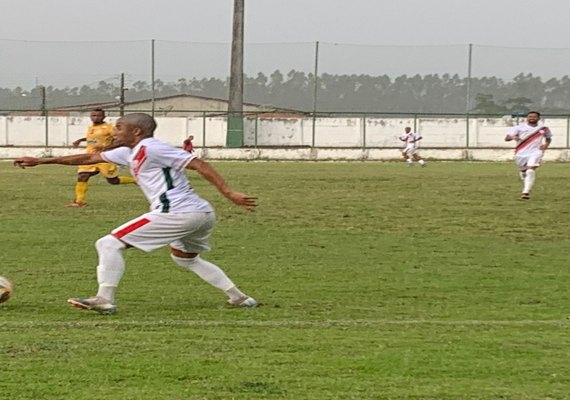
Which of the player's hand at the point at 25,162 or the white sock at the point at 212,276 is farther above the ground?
the player's hand at the point at 25,162

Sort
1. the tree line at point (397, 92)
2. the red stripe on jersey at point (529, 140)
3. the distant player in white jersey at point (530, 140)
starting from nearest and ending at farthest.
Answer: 1. the distant player in white jersey at point (530, 140)
2. the red stripe on jersey at point (529, 140)
3. the tree line at point (397, 92)

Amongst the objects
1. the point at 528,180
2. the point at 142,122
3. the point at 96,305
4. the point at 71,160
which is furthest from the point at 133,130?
the point at 528,180

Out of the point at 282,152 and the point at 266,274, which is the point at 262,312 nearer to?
the point at 266,274

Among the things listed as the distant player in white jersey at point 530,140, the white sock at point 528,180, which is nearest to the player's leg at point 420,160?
the distant player in white jersey at point 530,140

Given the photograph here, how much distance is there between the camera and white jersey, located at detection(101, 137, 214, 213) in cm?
813

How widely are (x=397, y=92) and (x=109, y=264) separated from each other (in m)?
47.5

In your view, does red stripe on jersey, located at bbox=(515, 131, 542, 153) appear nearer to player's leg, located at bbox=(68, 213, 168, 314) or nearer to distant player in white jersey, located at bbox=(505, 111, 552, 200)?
distant player in white jersey, located at bbox=(505, 111, 552, 200)

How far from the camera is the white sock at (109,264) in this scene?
8258 millimetres

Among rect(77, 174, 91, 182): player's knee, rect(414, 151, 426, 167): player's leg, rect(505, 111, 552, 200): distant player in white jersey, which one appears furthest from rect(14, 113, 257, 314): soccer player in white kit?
rect(414, 151, 426, 167): player's leg

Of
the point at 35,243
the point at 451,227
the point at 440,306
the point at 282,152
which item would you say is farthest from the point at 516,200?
the point at 282,152

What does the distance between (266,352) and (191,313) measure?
5.63 feet

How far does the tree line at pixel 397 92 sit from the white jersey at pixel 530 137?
3098 centimetres

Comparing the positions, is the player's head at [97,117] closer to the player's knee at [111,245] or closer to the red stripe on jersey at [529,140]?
the red stripe on jersey at [529,140]

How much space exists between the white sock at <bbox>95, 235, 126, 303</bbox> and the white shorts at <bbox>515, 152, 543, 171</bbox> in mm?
15047
